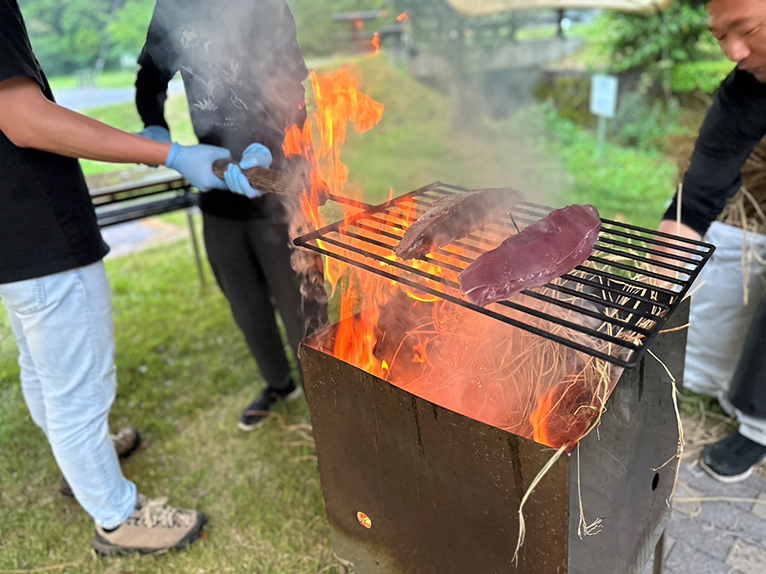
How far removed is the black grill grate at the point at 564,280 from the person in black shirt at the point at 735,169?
0.51 metres

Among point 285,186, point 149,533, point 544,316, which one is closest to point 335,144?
point 285,186

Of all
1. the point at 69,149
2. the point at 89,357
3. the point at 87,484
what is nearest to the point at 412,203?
the point at 69,149

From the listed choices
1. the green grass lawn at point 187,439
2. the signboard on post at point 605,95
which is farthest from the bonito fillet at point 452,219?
the signboard on post at point 605,95

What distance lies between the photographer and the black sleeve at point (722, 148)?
215cm

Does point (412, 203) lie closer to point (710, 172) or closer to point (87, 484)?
point (710, 172)

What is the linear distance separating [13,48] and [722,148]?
269cm

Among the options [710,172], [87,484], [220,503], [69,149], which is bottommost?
[220,503]

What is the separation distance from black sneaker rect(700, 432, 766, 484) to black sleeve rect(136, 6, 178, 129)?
3391 mm

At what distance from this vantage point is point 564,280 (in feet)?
5.85

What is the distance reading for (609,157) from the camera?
8.49 m

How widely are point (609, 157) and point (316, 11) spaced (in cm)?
530

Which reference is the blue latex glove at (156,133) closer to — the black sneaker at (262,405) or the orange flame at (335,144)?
the orange flame at (335,144)

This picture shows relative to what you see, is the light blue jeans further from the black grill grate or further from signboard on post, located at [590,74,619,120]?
signboard on post, located at [590,74,619,120]

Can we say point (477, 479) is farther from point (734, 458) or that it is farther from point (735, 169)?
point (734, 458)
